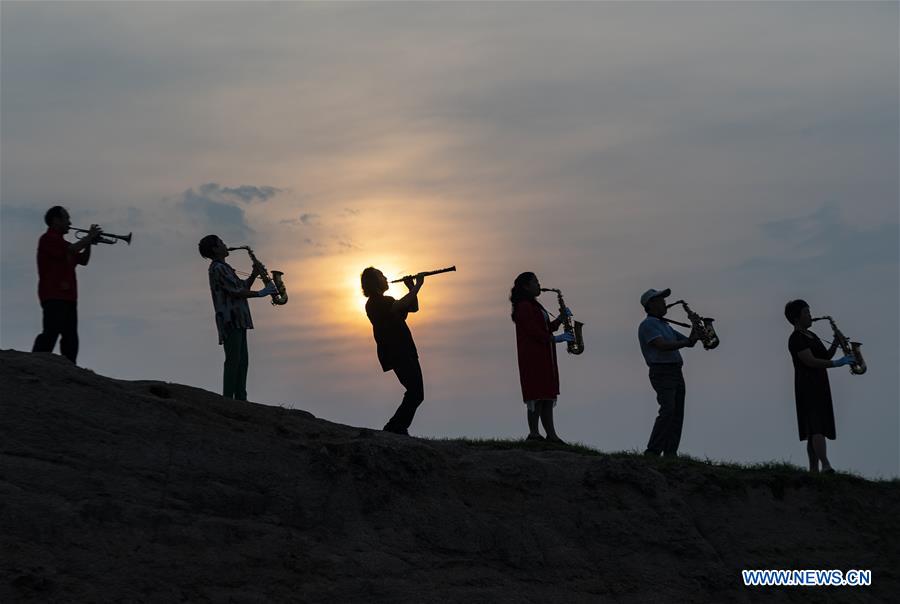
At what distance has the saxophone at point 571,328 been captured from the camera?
15.1 m

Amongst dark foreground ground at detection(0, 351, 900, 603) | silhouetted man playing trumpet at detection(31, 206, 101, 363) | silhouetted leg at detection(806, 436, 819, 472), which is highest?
silhouetted man playing trumpet at detection(31, 206, 101, 363)

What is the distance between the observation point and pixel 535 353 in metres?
14.4

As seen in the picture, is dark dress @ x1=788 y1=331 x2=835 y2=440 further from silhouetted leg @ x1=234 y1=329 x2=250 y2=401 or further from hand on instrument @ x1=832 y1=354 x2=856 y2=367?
silhouetted leg @ x1=234 y1=329 x2=250 y2=401

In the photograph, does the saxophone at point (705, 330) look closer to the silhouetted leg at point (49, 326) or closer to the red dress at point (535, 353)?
the red dress at point (535, 353)

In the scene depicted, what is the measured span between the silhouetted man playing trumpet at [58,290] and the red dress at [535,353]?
4900 millimetres

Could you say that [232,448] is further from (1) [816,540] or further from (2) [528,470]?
(1) [816,540]

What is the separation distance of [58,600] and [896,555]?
28.7ft

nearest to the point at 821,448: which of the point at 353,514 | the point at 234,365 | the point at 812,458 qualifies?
the point at 812,458

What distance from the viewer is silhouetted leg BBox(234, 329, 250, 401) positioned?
531 inches

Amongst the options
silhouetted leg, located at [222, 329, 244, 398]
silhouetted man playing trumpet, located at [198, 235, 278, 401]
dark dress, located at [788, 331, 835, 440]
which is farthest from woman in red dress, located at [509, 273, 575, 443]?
silhouetted leg, located at [222, 329, 244, 398]

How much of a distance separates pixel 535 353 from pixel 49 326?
5.30 meters

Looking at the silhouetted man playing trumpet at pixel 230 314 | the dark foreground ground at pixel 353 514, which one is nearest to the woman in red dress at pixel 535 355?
the dark foreground ground at pixel 353 514

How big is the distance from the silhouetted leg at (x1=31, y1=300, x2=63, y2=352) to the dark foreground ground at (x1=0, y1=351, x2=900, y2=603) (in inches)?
37.5

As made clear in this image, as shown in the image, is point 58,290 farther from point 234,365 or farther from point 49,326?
point 234,365
